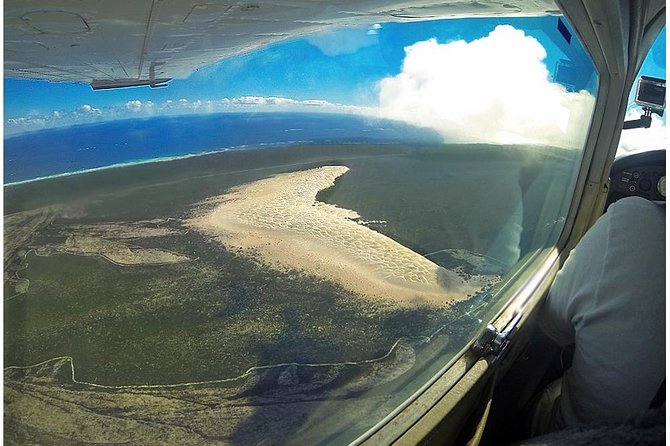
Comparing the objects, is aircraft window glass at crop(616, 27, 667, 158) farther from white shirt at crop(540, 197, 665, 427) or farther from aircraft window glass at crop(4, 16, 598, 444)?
white shirt at crop(540, 197, 665, 427)

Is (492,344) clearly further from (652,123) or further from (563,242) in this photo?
(652,123)

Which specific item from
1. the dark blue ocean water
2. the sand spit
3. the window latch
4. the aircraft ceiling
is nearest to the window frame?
the window latch

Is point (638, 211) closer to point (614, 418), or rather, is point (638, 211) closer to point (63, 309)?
point (614, 418)

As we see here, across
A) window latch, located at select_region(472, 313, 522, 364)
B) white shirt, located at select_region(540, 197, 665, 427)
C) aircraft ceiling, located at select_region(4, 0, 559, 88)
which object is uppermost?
aircraft ceiling, located at select_region(4, 0, 559, 88)

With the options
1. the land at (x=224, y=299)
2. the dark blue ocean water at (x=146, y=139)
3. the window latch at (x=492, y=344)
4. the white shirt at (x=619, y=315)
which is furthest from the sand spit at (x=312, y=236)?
the white shirt at (x=619, y=315)

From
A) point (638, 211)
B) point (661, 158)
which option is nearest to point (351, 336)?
point (638, 211)

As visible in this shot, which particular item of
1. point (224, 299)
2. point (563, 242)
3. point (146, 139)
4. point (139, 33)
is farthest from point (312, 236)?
point (563, 242)
